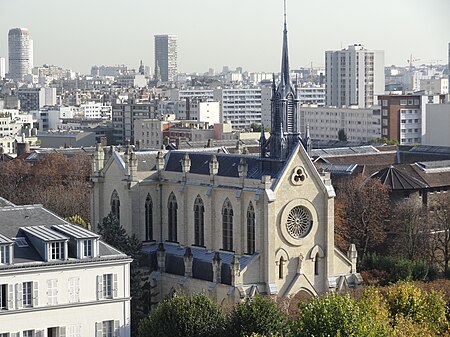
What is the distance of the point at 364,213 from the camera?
110562 mm

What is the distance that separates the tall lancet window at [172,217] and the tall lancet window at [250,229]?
875cm

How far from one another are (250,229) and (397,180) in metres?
27.0

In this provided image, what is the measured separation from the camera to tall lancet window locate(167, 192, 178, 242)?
331 feet

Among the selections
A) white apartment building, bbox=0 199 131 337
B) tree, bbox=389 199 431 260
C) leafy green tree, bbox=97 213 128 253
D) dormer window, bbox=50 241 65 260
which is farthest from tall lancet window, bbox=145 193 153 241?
dormer window, bbox=50 241 65 260

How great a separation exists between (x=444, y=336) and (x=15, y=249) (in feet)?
72.9

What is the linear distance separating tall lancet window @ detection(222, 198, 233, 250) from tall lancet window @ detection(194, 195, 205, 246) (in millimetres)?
2396

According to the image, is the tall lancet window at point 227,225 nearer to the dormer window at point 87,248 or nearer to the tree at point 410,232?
the tree at point 410,232

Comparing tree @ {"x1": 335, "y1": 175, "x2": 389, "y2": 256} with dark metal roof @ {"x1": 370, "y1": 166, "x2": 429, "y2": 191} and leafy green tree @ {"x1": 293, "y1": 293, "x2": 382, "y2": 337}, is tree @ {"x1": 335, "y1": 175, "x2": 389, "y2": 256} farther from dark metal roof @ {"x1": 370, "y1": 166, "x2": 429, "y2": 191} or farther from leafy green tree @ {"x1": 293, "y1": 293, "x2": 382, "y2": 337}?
leafy green tree @ {"x1": 293, "y1": 293, "x2": 382, "y2": 337}

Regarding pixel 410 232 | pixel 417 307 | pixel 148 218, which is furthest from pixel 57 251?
pixel 410 232

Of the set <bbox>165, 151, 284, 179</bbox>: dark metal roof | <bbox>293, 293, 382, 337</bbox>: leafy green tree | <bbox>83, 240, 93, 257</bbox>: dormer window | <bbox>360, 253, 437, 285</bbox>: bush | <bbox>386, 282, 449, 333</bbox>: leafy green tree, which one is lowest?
<bbox>360, 253, 437, 285</bbox>: bush

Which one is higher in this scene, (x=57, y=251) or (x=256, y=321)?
(x=57, y=251)

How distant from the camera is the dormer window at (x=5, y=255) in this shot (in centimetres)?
7200

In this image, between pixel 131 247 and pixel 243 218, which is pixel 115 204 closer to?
pixel 131 247

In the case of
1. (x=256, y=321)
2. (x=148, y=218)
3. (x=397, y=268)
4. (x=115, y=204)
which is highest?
(x=115, y=204)
